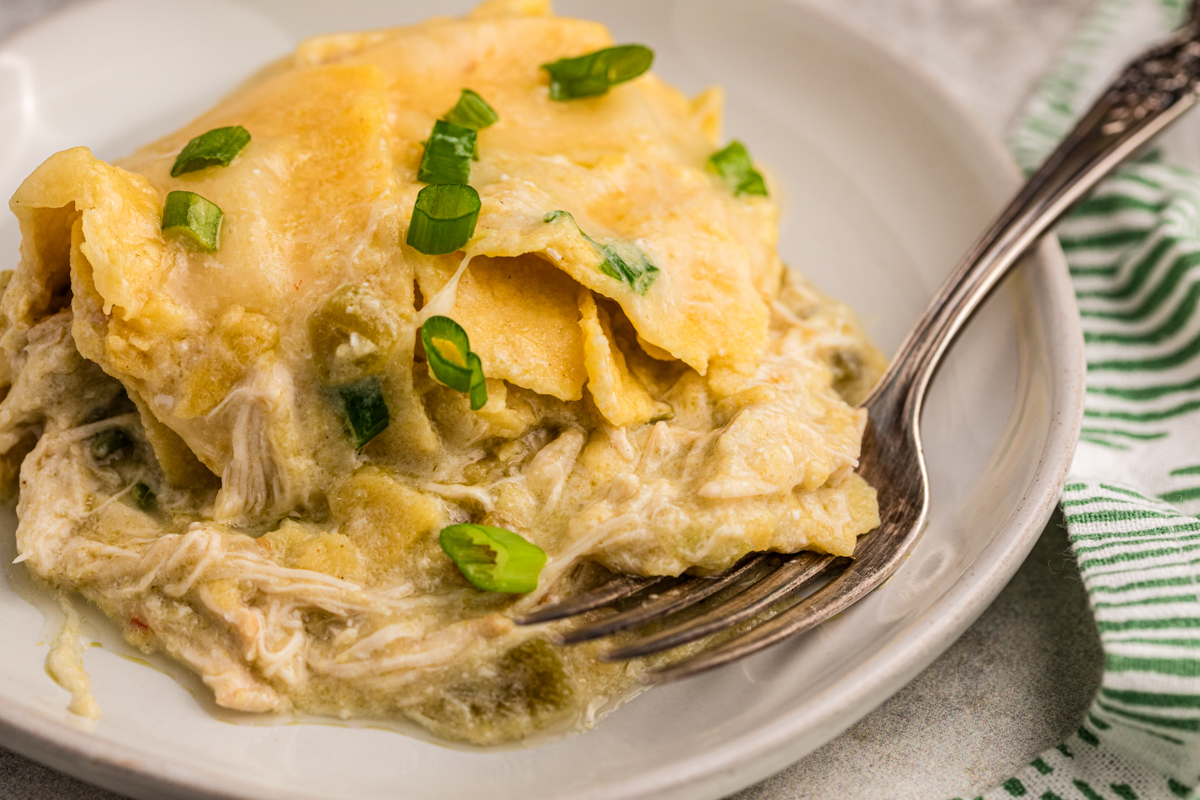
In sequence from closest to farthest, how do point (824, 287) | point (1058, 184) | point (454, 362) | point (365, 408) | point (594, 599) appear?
point (594, 599) → point (454, 362) → point (365, 408) → point (1058, 184) → point (824, 287)

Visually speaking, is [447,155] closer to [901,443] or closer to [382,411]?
[382,411]

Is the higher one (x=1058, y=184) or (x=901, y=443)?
(x=1058, y=184)

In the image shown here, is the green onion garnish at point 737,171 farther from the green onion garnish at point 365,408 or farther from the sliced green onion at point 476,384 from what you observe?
the green onion garnish at point 365,408

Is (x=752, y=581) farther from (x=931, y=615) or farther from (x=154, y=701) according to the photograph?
(x=154, y=701)

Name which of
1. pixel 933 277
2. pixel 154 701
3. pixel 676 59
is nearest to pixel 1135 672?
pixel 933 277

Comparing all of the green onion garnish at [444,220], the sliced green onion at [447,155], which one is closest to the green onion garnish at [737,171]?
the sliced green onion at [447,155]

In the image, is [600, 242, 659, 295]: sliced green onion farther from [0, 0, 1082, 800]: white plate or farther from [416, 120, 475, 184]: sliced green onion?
[0, 0, 1082, 800]: white plate

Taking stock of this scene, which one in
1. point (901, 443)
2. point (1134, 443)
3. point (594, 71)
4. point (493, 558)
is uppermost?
point (594, 71)

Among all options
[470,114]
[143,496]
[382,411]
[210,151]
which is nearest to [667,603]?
[382,411]

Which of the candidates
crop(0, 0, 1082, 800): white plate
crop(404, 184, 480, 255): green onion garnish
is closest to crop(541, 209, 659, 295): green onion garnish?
crop(404, 184, 480, 255): green onion garnish
